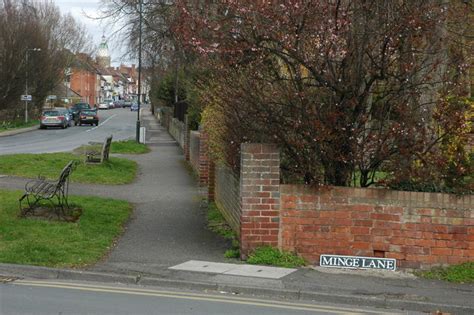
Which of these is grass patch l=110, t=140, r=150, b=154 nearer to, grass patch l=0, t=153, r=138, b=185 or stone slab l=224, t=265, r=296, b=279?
grass patch l=0, t=153, r=138, b=185

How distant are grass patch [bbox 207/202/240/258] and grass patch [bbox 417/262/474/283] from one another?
2.74 m

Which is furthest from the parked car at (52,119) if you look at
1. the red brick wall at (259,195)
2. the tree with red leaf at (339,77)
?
the red brick wall at (259,195)

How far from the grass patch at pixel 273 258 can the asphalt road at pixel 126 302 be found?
1.44 m

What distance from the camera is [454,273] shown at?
8.59 meters

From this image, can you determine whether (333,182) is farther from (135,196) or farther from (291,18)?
(135,196)

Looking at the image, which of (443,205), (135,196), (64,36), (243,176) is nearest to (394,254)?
(443,205)

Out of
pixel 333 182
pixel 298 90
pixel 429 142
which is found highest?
pixel 298 90

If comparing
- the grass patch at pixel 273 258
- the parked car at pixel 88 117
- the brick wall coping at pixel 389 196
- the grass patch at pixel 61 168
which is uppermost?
the parked car at pixel 88 117

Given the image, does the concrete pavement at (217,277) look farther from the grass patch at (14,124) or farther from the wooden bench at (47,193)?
the grass patch at (14,124)

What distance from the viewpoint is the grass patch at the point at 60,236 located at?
337 inches

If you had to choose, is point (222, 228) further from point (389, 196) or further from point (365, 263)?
point (389, 196)

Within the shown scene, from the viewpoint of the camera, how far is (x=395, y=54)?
860cm

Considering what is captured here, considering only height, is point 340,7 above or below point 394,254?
above

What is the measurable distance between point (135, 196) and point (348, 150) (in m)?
Result: 7.88
